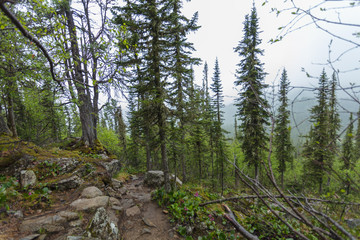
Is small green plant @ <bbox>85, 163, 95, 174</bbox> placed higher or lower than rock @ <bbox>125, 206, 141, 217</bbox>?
higher

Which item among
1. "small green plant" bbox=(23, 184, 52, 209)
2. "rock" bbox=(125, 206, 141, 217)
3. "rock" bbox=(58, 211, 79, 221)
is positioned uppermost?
"small green plant" bbox=(23, 184, 52, 209)

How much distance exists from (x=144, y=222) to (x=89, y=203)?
2.04 meters

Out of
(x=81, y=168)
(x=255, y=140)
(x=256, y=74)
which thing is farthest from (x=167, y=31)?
(x=255, y=140)

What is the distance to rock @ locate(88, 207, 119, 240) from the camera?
12.8 ft

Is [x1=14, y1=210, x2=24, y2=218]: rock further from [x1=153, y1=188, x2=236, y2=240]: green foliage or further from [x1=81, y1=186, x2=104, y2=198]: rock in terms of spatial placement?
[x1=153, y1=188, x2=236, y2=240]: green foliage

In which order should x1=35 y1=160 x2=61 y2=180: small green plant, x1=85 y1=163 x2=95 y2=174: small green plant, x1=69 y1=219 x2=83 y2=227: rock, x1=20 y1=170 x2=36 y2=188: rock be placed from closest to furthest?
x1=69 y1=219 x2=83 y2=227: rock, x1=20 y1=170 x2=36 y2=188: rock, x1=35 y1=160 x2=61 y2=180: small green plant, x1=85 y1=163 x2=95 y2=174: small green plant

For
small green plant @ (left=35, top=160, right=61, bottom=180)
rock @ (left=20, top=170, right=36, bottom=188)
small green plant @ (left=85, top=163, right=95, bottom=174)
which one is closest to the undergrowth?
small green plant @ (left=85, top=163, right=95, bottom=174)

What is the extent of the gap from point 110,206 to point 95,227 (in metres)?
1.77

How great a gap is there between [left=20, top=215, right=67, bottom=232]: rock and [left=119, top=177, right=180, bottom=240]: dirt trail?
72.3 inches

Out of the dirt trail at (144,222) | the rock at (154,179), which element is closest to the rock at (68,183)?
the dirt trail at (144,222)

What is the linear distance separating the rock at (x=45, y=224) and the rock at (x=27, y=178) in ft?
5.94

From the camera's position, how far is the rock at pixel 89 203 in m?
4.63

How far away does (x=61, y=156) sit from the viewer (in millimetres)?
7156

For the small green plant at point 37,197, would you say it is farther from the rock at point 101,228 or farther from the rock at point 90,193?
the rock at point 101,228
